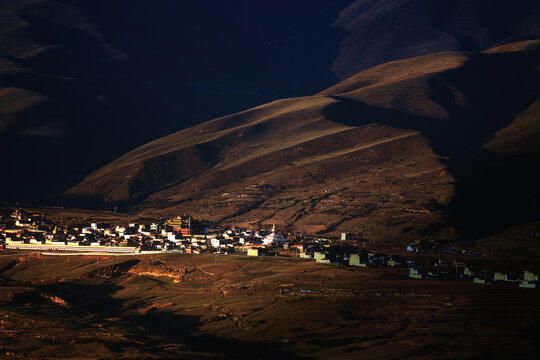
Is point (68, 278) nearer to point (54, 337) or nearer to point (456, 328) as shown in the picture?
point (54, 337)

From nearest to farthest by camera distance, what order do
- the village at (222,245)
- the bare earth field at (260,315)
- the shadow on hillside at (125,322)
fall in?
the bare earth field at (260,315) → the shadow on hillside at (125,322) → the village at (222,245)

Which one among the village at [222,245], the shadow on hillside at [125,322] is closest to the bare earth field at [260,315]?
the shadow on hillside at [125,322]

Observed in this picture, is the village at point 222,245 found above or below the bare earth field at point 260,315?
above

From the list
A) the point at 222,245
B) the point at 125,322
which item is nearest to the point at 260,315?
the point at 125,322

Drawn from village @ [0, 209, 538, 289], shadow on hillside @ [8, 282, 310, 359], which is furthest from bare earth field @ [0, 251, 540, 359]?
village @ [0, 209, 538, 289]

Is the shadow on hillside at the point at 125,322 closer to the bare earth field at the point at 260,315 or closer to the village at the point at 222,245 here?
the bare earth field at the point at 260,315

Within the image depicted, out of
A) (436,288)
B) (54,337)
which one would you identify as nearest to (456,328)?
(436,288)

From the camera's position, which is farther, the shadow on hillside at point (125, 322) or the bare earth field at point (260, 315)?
the shadow on hillside at point (125, 322)
